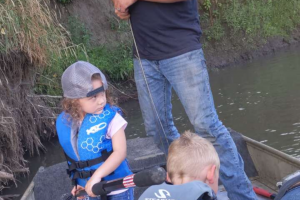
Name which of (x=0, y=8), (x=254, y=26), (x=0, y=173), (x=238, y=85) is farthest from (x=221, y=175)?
(x=254, y=26)

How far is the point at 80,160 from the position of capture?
95.6 inches

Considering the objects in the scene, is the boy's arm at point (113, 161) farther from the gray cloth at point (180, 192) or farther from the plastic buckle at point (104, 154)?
the gray cloth at point (180, 192)

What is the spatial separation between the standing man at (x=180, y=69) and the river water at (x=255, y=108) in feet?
8.60

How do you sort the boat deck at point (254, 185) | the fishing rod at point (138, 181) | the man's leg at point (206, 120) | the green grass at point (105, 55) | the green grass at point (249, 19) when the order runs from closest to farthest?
1. the fishing rod at point (138, 181)
2. the man's leg at point (206, 120)
3. the boat deck at point (254, 185)
4. the green grass at point (105, 55)
5. the green grass at point (249, 19)

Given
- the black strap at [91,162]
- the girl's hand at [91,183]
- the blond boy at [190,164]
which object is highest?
the blond boy at [190,164]

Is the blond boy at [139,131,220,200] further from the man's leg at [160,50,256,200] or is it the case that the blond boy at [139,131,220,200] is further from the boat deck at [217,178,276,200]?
the boat deck at [217,178,276,200]

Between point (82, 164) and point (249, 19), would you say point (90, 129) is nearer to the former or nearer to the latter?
point (82, 164)

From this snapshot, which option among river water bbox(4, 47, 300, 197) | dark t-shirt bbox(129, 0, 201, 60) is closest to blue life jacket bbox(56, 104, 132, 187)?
dark t-shirt bbox(129, 0, 201, 60)

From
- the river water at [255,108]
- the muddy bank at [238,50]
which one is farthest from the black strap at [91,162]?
the muddy bank at [238,50]

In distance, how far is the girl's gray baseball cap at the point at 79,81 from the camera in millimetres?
2369

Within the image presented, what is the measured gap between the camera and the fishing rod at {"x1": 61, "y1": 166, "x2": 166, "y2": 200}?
1728 millimetres

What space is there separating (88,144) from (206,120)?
A: 65cm

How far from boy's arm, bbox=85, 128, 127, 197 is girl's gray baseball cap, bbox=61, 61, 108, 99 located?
0.87ft

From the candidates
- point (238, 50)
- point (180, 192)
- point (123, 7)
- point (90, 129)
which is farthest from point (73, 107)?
point (238, 50)
